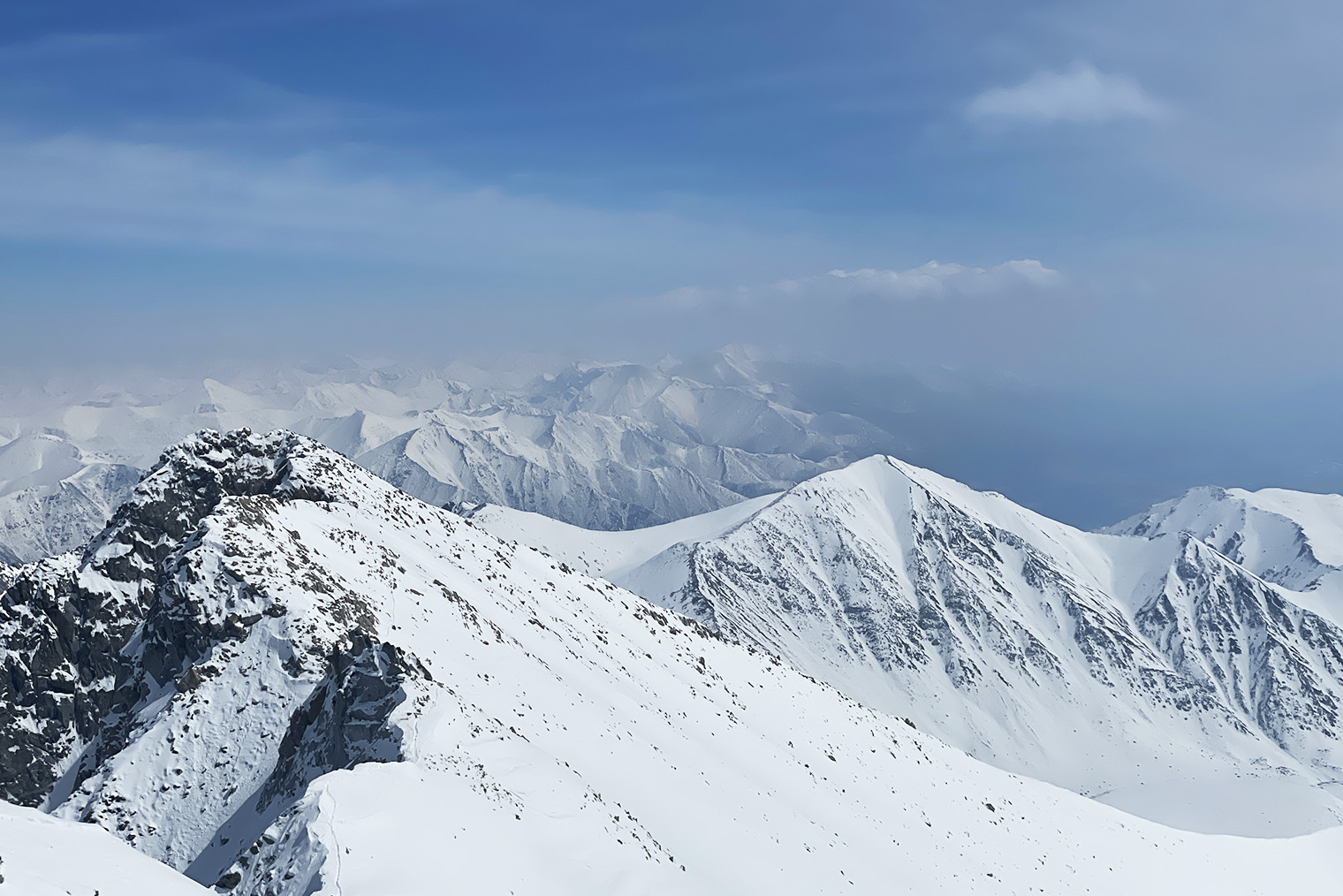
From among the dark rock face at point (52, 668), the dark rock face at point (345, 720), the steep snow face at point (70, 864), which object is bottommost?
the dark rock face at point (52, 668)

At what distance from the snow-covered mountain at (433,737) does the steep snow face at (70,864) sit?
3.72 feet

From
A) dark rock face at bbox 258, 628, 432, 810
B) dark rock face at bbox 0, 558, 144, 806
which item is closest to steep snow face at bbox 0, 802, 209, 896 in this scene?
dark rock face at bbox 258, 628, 432, 810

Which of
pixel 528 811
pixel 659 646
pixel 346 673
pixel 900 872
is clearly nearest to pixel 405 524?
pixel 659 646

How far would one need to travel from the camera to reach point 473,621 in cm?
6000

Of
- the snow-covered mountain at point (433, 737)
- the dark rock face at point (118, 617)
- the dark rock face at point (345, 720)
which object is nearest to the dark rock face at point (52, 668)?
the dark rock face at point (118, 617)

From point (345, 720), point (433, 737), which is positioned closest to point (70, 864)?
point (433, 737)

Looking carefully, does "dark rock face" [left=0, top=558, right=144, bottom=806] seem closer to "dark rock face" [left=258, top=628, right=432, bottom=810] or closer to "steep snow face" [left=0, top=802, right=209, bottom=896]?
"dark rock face" [left=258, top=628, right=432, bottom=810]

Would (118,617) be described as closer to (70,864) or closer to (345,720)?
(345,720)

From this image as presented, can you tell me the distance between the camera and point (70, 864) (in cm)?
2195

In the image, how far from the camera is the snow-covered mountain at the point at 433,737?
115ft

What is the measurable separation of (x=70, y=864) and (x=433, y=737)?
17.5m

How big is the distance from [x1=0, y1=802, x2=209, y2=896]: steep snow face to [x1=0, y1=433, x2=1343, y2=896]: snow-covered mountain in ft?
3.72

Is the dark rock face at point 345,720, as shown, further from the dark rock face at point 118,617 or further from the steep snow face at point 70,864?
the steep snow face at point 70,864

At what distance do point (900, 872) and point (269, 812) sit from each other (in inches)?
1587
